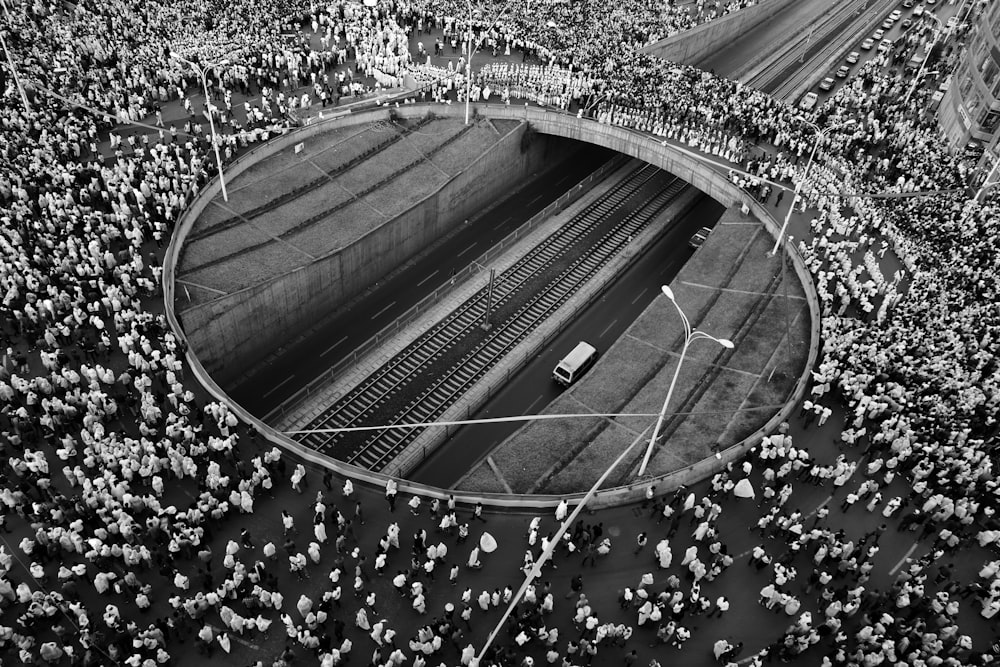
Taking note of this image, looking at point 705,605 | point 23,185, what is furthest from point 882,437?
point 23,185

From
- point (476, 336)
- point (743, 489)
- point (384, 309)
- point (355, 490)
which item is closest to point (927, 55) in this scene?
point (476, 336)

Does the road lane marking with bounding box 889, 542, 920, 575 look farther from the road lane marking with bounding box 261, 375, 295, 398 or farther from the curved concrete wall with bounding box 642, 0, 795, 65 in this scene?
the curved concrete wall with bounding box 642, 0, 795, 65

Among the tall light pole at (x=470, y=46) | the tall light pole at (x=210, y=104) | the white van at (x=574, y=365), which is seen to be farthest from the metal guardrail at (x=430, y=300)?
the tall light pole at (x=210, y=104)

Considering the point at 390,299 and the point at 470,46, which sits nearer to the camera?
the point at 390,299

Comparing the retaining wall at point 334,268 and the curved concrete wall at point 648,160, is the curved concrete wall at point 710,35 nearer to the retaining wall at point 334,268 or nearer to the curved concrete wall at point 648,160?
the curved concrete wall at point 648,160

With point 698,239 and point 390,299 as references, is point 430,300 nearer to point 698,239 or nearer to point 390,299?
point 390,299

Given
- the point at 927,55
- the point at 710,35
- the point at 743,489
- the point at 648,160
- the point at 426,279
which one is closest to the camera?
the point at 743,489

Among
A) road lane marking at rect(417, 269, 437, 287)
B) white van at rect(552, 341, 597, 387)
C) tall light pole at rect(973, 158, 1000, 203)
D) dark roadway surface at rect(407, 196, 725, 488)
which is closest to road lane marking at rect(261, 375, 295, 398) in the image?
dark roadway surface at rect(407, 196, 725, 488)
